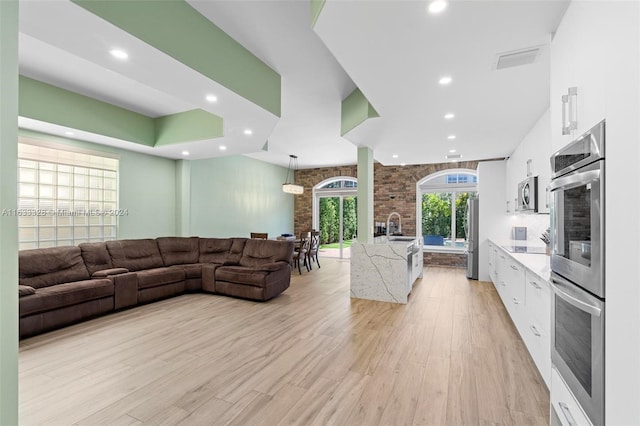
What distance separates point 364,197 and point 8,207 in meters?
4.11

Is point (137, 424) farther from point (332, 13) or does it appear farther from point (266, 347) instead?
point (332, 13)

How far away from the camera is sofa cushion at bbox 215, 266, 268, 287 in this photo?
469 centimetres

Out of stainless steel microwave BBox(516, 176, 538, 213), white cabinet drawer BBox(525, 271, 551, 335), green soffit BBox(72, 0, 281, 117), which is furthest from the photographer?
stainless steel microwave BBox(516, 176, 538, 213)

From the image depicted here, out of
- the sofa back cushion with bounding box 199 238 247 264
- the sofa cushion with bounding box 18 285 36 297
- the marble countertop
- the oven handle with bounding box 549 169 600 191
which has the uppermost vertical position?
the oven handle with bounding box 549 169 600 191

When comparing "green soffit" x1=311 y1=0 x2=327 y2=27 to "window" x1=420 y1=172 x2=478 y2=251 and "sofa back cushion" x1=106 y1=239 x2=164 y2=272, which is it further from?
"window" x1=420 y1=172 x2=478 y2=251

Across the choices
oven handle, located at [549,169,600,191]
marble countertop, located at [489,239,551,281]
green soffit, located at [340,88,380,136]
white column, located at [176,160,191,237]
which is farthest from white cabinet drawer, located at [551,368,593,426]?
white column, located at [176,160,191,237]

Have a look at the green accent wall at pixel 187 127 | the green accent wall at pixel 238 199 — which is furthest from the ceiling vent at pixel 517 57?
the green accent wall at pixel 238 199

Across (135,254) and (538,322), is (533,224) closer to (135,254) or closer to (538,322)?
(538,322)

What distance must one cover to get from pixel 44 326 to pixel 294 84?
4044 mm

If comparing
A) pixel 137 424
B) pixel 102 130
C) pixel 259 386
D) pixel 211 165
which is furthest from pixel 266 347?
pixel 211 165

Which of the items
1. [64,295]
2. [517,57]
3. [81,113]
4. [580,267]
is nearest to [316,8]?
[517,57]

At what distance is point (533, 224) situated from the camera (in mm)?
5367

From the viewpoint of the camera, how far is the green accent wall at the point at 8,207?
1154 mm

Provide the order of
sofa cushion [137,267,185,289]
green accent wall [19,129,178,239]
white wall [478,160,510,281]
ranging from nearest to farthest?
sofa cushion [137,267,185,289], green accent wall [19,129,178,239], white wall [478,160,510,281]
